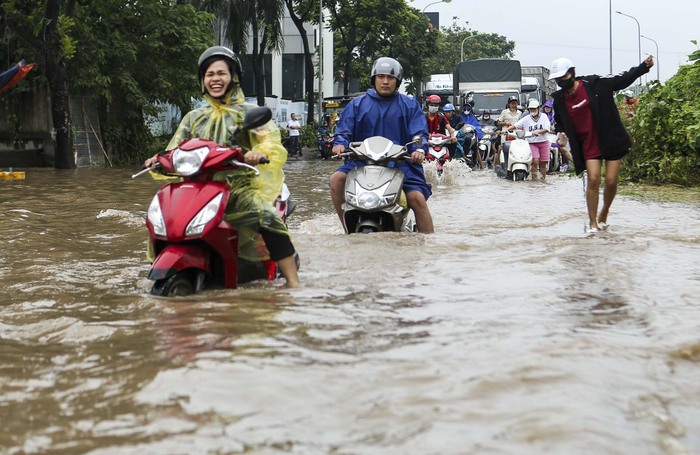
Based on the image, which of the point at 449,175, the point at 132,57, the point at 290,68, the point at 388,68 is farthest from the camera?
the point at 290,68

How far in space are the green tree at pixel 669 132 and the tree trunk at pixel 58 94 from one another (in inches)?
480

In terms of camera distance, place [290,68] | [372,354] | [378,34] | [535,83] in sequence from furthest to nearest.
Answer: [290,68]
[378,34]
[535,83]
[372,354]

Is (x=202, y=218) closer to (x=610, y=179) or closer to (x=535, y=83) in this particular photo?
(x=610, y=179)

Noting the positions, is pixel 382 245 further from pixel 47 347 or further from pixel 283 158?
pixel 47 347

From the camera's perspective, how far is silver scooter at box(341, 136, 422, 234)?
7629 mm

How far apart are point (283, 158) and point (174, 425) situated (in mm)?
2884

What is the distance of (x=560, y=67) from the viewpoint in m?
8.95

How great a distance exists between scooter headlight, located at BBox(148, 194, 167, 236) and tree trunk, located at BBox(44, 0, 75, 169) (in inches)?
685

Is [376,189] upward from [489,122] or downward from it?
downward

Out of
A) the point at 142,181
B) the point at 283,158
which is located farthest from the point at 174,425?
Answer: the point at 142,181

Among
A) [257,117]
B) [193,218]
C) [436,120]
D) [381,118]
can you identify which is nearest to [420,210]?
[381,118]

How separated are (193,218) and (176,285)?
1.22ft

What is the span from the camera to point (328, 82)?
60.2 meters

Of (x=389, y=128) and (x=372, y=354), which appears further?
(x=389, y=128)
